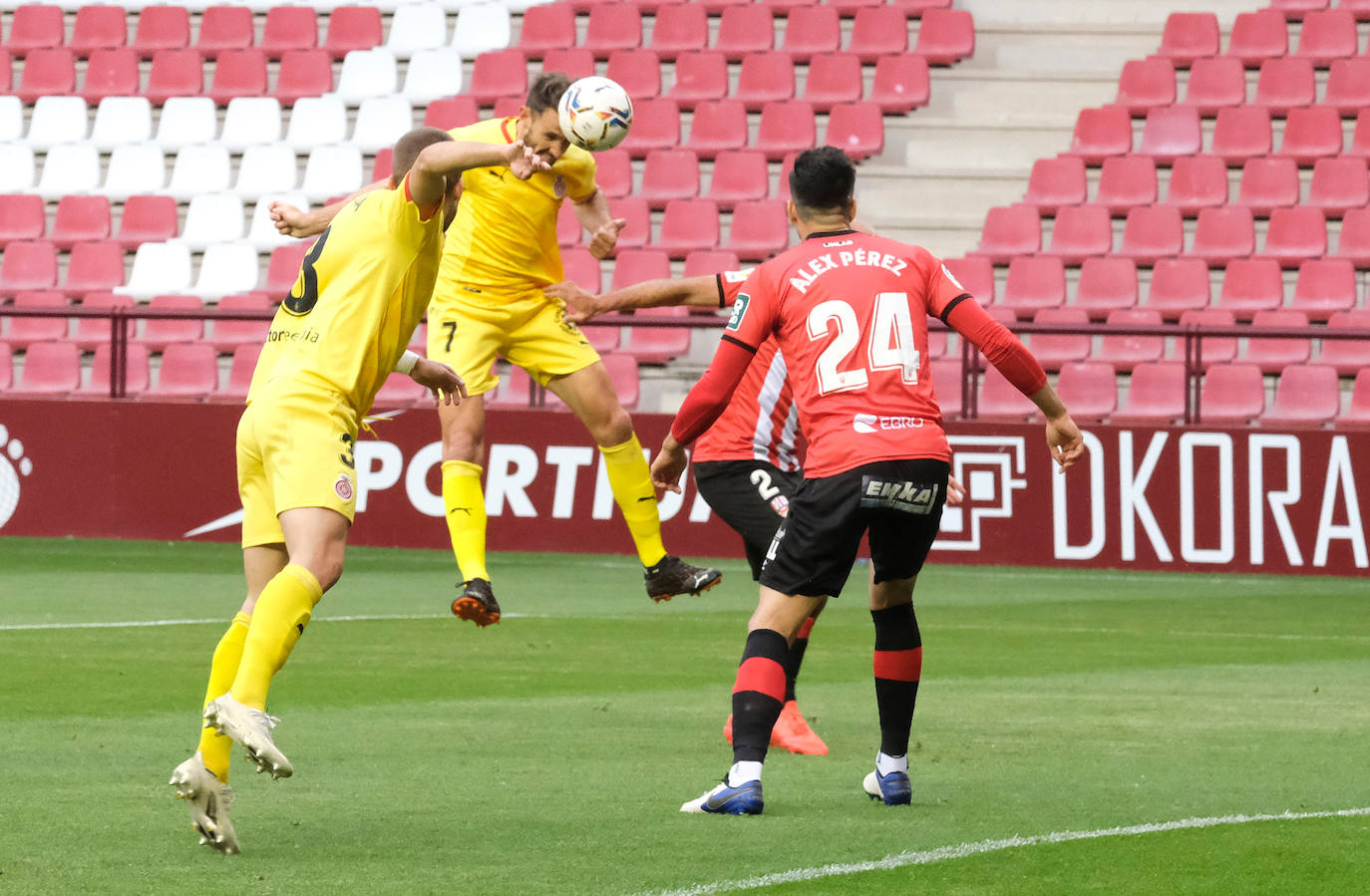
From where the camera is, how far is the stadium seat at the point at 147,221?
2073 cm

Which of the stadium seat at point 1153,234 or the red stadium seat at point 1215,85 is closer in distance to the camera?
the stadium seat at point 1153,234

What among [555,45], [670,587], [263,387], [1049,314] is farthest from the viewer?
[555,45]

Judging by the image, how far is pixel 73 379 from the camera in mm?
18859

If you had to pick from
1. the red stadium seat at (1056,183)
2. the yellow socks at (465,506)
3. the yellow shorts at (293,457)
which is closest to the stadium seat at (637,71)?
the red stadium seat at (1056,183)

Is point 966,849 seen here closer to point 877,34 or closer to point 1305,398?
point 1305,398

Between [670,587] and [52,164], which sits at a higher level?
[52,164]

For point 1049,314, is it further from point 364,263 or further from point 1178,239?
point 364,263

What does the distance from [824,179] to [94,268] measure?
15724 mm

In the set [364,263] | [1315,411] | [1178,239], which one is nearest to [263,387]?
[364,263]

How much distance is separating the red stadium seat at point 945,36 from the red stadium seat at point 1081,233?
9.46 ft

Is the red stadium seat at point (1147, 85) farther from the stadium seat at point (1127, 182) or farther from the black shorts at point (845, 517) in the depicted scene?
the black shorts at point (845, 517)

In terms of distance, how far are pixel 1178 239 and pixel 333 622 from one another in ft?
30.9

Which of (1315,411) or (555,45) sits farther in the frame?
(555,45)

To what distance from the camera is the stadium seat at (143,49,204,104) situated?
2220 centimetres
